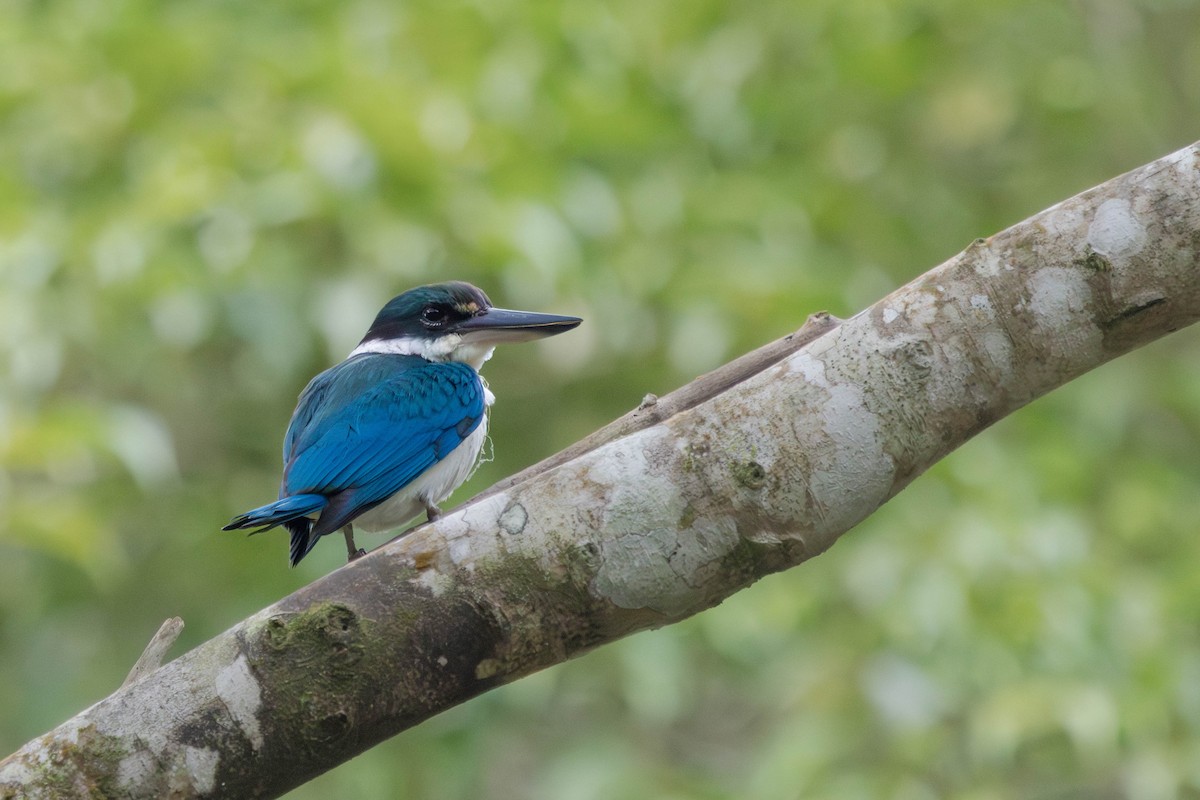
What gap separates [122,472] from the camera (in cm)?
402

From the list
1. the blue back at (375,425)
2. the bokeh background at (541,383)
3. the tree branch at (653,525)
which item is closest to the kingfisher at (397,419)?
the blue back at (375,425)

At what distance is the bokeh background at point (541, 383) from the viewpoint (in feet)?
12.5

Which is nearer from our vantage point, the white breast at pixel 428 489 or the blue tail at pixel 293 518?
the blue tail at pixel 293 518

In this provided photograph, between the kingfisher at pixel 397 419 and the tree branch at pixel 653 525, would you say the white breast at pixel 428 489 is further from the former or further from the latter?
the tree branch at pixel 653 525

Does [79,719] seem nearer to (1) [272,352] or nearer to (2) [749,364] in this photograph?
(2) [749,364]

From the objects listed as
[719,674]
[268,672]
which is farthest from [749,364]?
[719,674]

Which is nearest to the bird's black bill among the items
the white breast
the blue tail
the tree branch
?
the white breast

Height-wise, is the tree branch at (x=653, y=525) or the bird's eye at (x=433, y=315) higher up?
the bird's eye at (x=433, y=315)

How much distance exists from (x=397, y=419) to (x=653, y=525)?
1.46m

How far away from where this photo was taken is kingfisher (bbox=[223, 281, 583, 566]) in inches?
121

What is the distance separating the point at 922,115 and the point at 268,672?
441 cm

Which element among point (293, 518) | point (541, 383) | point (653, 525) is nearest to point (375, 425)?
point (293, 518)

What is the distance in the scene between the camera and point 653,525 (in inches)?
79.7

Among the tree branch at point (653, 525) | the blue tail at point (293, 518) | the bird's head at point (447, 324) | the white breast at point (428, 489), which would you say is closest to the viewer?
the tree branch at point (653, 525)
